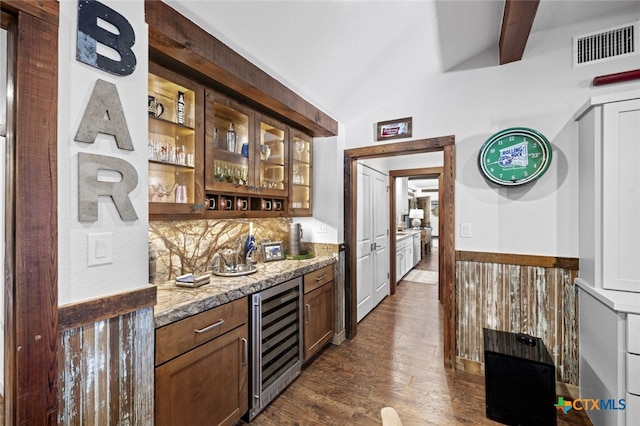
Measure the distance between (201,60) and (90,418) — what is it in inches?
70.4

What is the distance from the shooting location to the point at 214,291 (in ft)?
5.61

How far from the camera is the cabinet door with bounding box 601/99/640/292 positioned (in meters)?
1.77

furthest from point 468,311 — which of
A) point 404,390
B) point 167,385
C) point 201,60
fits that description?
point 201,60

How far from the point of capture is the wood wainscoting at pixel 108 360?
109cm

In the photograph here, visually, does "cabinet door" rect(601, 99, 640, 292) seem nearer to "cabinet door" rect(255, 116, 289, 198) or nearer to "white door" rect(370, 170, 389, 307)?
"cabinet door" rect(255, 116, 289, 198)

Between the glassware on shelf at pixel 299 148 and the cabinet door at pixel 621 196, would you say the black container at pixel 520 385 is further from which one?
the glassware on shelf at pixel 299 148

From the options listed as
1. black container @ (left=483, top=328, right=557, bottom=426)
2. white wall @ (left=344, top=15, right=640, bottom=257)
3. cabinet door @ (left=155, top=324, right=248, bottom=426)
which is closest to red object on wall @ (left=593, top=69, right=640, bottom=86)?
white wall @ (left=344, top=15, right=640, bottom=257)

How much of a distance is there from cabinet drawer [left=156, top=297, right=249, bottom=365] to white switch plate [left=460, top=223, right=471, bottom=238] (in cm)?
196

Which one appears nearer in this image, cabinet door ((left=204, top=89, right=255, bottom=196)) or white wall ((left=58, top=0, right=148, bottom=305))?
white wall ((left=58, top=0, right=148, bottom=305))

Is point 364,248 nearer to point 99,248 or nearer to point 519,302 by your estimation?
point 519,302

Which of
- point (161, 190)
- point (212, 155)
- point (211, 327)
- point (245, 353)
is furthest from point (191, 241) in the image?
point (245, 353)

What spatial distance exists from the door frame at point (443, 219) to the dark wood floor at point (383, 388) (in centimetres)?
25

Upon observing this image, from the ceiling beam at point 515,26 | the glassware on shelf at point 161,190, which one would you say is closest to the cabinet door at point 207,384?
the glassware on shelf at point 161,190

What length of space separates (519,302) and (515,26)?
2.09 m
